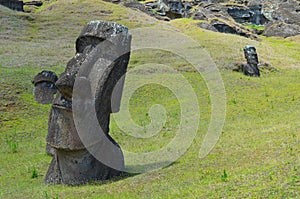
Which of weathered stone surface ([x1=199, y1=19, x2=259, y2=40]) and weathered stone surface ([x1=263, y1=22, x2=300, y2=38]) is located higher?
weathered stone surface ([x1=199, y1=19, x2=259, y2=40])

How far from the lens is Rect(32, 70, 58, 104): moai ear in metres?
21.5

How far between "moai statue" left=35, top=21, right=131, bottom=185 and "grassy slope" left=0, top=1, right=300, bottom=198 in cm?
58

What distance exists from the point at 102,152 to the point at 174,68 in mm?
19496

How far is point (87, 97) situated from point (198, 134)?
232 inches

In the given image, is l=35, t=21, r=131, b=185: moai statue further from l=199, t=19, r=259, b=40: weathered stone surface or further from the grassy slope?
l=199, t=19, r=259, b=40: weathered stone surface

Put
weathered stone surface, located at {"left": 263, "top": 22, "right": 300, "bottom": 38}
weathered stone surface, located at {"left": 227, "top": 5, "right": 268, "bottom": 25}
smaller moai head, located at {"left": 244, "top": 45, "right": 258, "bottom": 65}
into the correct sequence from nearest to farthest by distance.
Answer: smaller moai head, located at {"left": 244, "top": 45, "right": 258, "bottom": 65} → weathered stone surface, located at {"left": 263, "top": 22, "right": 300, "bottom": 38} → weathered stone surface, located at {"left": 227, "top": 5, "right": 268, "bottom": 25}

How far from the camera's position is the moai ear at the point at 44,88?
846 inches

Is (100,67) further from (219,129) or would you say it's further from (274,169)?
(219,129)

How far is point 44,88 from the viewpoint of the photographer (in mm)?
21844

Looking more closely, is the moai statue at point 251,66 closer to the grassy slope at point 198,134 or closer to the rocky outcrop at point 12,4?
the grassy slope at point 198,134

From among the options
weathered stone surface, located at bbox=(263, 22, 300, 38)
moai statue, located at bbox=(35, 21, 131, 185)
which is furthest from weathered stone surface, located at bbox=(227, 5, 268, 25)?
moai statue, located at bbox=(35, 21, 131, 185)

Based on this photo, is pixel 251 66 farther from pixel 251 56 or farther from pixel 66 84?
pixel 66 84

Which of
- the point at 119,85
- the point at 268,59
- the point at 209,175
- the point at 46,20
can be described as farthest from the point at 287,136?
the point at 46,20

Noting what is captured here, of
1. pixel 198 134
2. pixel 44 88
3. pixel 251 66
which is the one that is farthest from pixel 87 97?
pixel 251 66
